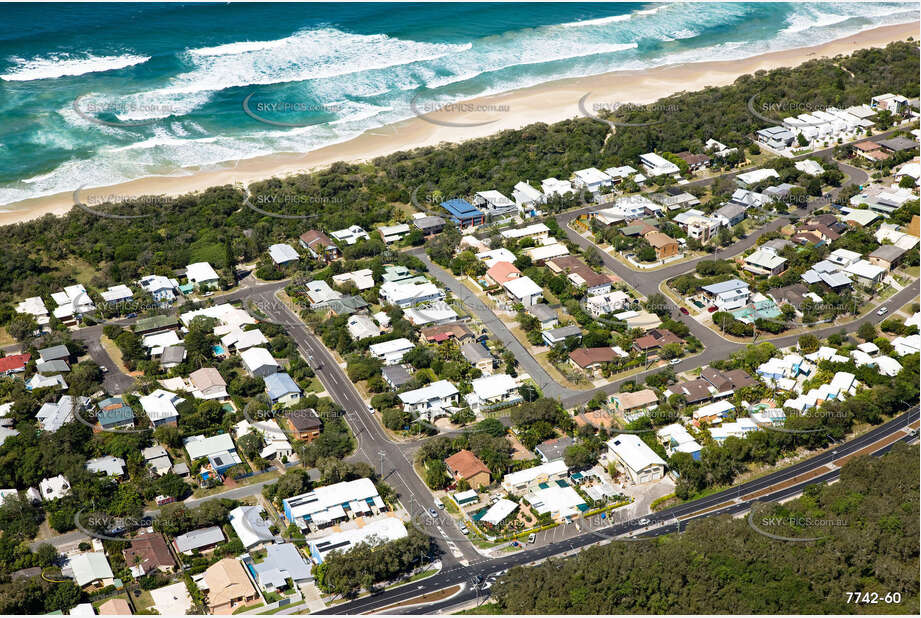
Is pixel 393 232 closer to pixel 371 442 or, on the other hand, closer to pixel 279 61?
pixel 371 442

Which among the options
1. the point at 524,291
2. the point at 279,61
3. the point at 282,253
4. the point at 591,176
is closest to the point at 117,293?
the point at 282,253

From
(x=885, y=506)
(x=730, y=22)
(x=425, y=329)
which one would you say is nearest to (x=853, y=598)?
(x=885, y=506)

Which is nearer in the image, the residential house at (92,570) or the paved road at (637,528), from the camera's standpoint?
the paved road at (637,528)

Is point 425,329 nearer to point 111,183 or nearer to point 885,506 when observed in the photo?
point 885,506

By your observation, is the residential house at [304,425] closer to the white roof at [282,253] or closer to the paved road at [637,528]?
the paved road at [637,528]

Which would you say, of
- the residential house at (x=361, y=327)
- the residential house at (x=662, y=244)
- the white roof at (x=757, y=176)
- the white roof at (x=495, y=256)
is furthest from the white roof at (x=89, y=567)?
the white roof at (x=757, y=176)

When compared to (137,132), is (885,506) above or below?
below

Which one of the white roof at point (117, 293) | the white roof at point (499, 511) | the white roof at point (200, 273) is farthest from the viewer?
the white roof at point (200, 273)
